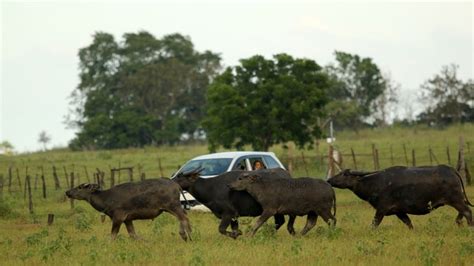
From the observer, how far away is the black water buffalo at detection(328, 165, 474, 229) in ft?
61.4

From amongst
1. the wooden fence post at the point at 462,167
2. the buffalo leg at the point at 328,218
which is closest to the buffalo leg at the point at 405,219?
the buffalo leg at the point at 328,218

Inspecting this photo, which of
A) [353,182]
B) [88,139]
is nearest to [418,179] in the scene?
[353,182]

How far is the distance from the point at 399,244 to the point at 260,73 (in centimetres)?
3328

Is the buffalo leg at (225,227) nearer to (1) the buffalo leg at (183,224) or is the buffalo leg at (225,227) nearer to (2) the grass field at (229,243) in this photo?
(2) the grass field at (229,243)

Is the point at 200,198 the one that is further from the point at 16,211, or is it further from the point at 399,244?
the point at 16,211

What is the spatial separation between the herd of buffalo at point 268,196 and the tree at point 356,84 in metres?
56.8

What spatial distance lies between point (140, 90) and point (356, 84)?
18304mm

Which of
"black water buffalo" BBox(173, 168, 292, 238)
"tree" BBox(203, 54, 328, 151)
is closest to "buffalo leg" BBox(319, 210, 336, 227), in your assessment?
"black water buffalo" BBox(173, 168, 292, 238)

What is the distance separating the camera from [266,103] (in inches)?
1874

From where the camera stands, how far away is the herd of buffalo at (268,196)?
59.8 feet

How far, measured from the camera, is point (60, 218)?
87.9ft

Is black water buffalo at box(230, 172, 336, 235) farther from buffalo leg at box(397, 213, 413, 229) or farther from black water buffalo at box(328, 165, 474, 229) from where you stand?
buffalo leg at box(397, 213, 413, 229)

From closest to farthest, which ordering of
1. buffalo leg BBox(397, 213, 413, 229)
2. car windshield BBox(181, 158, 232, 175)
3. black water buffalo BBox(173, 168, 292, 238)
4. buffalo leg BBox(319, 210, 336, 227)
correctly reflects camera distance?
buffalo leg BBox(319, 210, 336, 227)
black water buffalo BBox(173, 168, 292, 238)
buffalo leg BBox(397, 213, 413, 229)
car windshield BBox(181, 158, 232, 175)

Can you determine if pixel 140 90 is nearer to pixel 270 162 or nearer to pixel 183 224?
pixel 270 162
